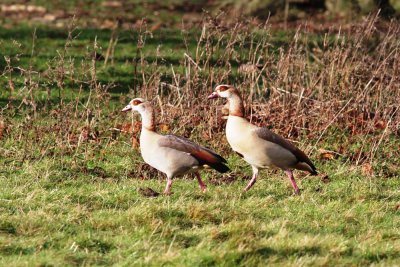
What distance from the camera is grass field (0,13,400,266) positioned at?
686cm

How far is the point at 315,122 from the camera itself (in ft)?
35.2

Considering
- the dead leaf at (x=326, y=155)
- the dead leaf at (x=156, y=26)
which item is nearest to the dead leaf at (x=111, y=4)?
the dead leaf at (x=156, y=26)

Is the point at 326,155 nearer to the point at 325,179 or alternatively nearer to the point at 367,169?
the point at 367,169

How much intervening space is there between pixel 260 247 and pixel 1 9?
15956 millimetres

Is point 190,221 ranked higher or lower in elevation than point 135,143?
higher

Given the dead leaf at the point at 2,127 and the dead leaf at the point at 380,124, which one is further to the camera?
the dead leaf at the point at 380,124

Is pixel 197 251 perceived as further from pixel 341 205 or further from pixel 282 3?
pixel 282 3

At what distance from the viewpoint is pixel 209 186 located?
9.00 m

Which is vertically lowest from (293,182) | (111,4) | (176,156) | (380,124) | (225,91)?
(111,4)

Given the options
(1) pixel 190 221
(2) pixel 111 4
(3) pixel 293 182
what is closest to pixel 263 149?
(3) pixel 293 182

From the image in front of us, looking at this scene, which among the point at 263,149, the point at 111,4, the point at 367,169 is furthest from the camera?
the point at 111,4

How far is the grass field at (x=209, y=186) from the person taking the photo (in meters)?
6.86

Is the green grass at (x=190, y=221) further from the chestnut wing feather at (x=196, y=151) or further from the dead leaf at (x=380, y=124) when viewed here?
the dead leaf at (x=380, y=124)

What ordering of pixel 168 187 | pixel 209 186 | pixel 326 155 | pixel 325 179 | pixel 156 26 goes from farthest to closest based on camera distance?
1. pixel 156 26
2. pixel 326 155
3. pixel 325 179
4. pixel 209 186
5. pixel 168 187
